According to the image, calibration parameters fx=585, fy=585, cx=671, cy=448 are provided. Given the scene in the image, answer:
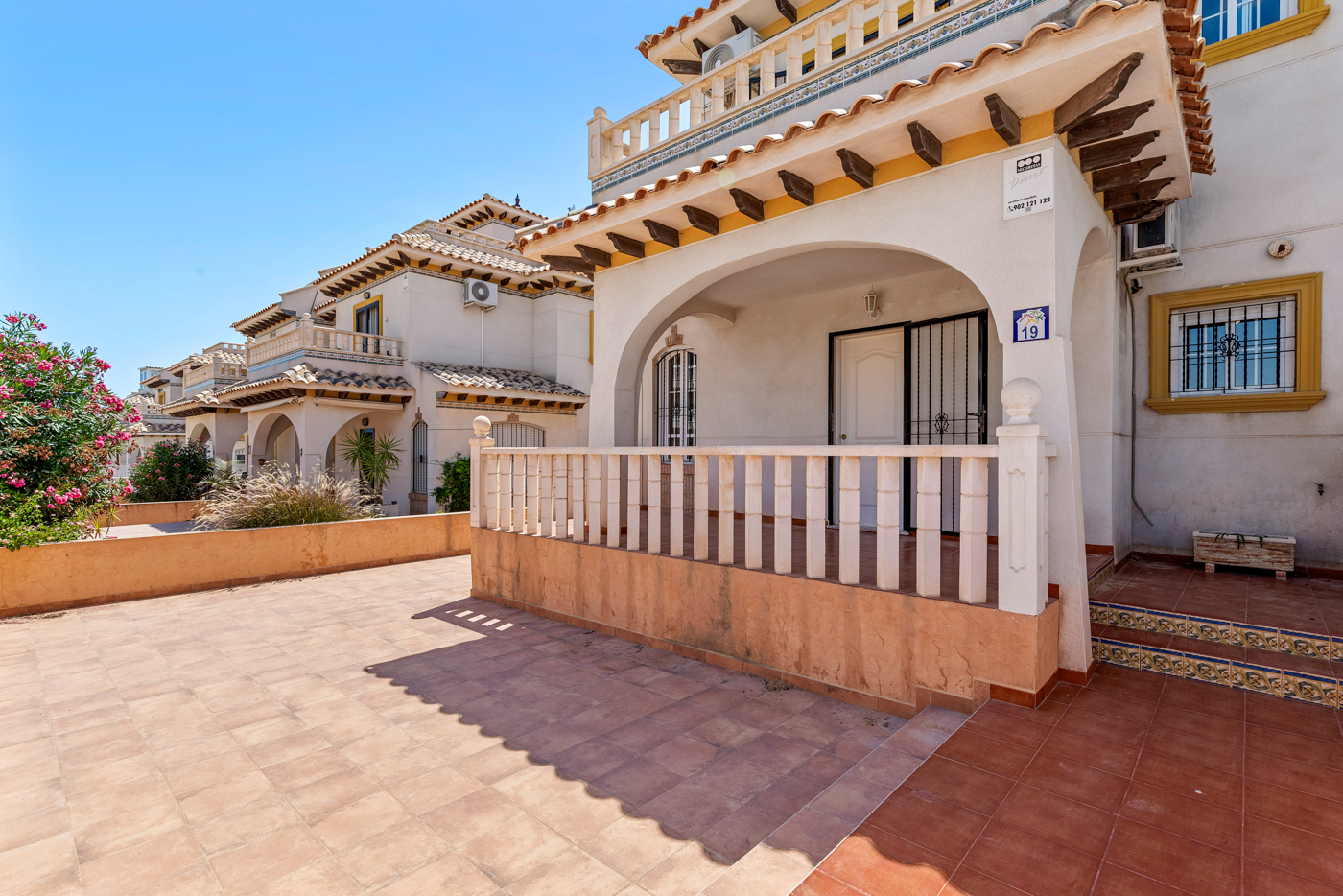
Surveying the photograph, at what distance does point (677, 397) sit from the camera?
9141 millimetres

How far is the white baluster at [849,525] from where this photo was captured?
3637mm

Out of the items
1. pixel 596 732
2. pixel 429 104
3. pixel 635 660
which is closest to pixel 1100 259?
pixel 635 660

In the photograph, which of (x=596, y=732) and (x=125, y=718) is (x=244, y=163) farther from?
(x=596, y=732)

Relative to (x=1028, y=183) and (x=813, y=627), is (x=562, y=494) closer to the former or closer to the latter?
(x=813, y=627)

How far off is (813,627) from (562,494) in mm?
2858

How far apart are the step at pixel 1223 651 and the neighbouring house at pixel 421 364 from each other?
11819mm

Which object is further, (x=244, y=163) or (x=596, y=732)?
(x=244, y=163)

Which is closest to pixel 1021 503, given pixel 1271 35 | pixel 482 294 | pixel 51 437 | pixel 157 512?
pixel 1271 35

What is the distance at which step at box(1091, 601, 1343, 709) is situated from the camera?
3.13 metres

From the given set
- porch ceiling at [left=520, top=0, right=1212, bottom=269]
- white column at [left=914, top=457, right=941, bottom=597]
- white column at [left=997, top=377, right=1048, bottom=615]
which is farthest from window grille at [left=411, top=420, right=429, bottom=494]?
white column at [left=997, top=377, right=1048, bottom=615]

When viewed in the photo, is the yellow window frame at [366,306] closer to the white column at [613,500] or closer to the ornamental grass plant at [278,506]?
the ornamental grass plant at [278,506]

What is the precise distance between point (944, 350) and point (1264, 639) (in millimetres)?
3632

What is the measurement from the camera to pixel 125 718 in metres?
3.57

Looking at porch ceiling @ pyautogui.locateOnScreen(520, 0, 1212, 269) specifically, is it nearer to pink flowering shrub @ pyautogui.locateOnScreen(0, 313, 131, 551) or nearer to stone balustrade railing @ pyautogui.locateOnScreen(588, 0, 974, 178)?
stone balustrade railing @ pyautogui.locateOnScreen(588, 0, 974, 178)
